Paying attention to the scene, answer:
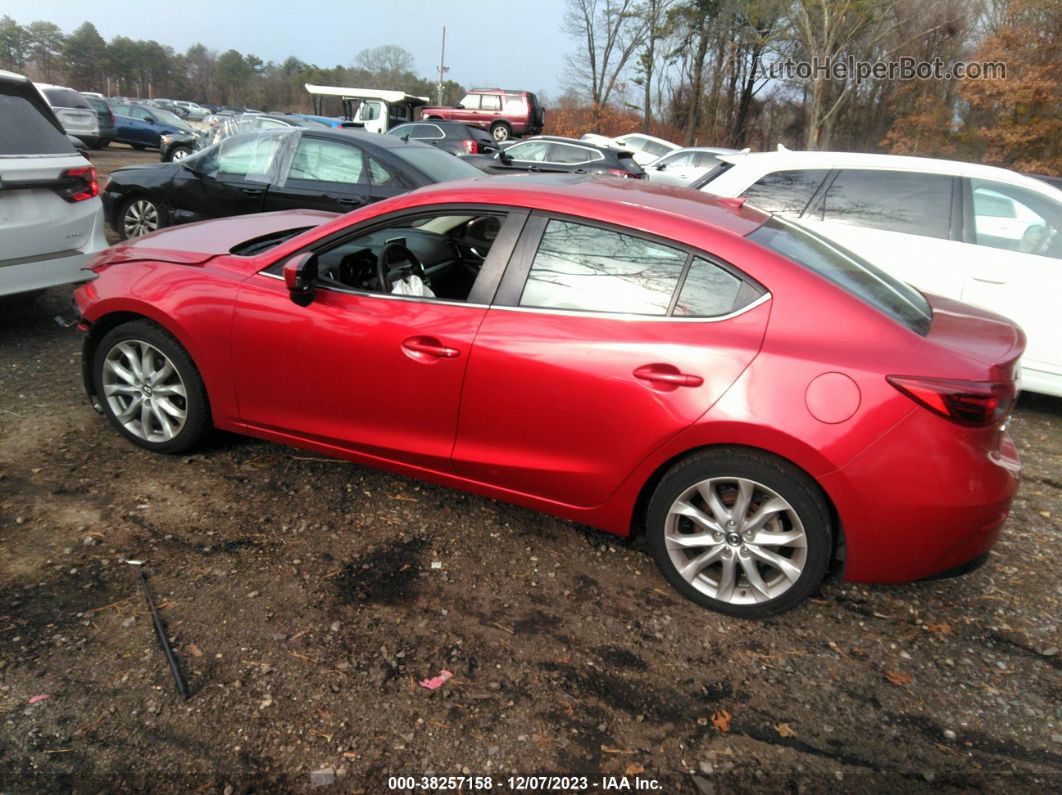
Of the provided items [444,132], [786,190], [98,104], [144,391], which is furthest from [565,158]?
[98,104]

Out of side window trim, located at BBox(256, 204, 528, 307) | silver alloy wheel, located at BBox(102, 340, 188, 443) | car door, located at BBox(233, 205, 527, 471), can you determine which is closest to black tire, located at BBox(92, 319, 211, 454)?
silver alloy wheel, located at BBox(102, 340, 188, 443)

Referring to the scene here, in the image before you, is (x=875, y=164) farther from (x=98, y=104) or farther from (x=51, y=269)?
(x=98, y=104)

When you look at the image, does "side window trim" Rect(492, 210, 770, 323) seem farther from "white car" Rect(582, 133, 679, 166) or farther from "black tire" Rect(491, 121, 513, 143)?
"black tire" Rect(491, 121, 513, 143)

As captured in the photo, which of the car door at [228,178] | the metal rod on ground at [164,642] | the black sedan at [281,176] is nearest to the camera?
the metal rod on ground at [164,642]

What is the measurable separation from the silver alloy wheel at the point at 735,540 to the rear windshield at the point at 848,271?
875 mm

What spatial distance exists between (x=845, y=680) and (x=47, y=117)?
20.4ft

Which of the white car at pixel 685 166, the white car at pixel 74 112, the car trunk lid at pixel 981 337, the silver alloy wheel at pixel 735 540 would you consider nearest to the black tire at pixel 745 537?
the silver alloy wheel at pixel 735 540

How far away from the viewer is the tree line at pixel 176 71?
7756 centimetres

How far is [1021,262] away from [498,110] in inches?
1116

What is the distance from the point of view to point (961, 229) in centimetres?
538

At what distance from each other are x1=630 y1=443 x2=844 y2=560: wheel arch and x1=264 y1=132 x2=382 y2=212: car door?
4.86m

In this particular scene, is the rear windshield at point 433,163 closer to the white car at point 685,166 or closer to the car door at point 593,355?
the car door at point 593,355

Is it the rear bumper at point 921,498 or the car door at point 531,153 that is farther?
the car door at point 531,153

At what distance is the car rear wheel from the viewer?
7.97 m
